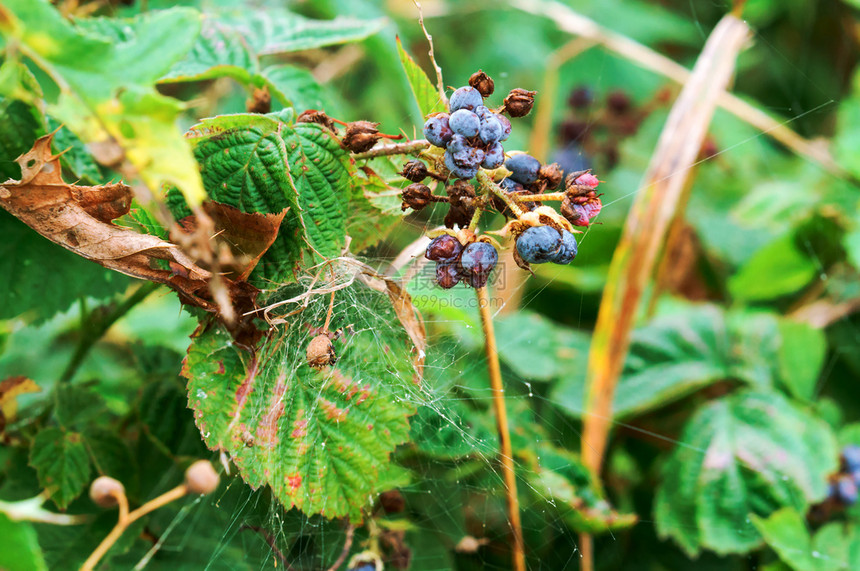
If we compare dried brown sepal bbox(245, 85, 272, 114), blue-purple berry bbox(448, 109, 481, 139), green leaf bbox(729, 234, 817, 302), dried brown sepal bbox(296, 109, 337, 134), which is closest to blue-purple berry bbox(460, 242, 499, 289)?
blue-purple berry bbox(448, 109, 481, 139)

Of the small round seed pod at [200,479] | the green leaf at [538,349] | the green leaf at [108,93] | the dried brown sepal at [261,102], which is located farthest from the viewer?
the green leaf at [538,349]

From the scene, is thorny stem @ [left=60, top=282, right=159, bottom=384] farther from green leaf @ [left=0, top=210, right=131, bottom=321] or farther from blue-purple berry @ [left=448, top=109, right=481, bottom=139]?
blue-purple berry @ [left=448, top=109, right=481, bottom=139]

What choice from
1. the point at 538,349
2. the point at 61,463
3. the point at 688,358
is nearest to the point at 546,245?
the point at 61,463

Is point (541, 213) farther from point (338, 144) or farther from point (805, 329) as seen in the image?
point (805, 329)

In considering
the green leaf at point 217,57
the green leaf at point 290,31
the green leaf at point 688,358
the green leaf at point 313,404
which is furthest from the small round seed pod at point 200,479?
the green leaf at point 688,358

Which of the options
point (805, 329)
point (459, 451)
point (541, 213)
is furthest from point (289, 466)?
point (805, 329)

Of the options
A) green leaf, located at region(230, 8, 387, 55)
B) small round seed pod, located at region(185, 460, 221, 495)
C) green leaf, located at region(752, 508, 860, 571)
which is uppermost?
green leaf, located at region(230, 8, 387, 55)

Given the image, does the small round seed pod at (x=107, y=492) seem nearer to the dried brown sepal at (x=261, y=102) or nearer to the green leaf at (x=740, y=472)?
the dried brown sepal at (x=261, y=102)
